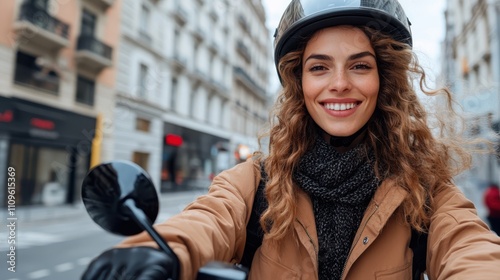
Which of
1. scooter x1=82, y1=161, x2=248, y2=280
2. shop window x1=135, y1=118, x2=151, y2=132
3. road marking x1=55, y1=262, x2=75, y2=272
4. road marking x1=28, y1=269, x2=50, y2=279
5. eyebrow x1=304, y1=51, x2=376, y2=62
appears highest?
shop window x1=135, y1=118, x2=151, y2=132

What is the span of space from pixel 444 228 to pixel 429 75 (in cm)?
59

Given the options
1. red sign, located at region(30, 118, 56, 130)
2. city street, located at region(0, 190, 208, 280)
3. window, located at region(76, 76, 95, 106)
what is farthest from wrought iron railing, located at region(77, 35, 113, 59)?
city street, located at region(0, 190, 208, 280)

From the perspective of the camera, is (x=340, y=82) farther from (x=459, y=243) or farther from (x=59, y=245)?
(x=59, y=245)

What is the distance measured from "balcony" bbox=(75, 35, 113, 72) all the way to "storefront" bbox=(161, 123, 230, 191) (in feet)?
9.36

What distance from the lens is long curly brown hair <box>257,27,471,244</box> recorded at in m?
0.99

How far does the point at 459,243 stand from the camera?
0.81 m

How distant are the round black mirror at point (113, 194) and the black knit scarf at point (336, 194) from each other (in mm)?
615

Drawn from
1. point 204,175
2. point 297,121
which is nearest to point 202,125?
point 204,175

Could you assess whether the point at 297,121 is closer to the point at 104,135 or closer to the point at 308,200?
the point at 308,200

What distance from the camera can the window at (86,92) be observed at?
7543 mm

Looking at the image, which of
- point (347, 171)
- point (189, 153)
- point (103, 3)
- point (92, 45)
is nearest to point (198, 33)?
point (103, 3)

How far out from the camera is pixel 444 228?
89cm

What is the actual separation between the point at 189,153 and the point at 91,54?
5.20 meters

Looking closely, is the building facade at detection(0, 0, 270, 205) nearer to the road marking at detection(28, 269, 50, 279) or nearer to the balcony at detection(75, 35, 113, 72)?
the balcony at detection(75, 35, 113, 72)
